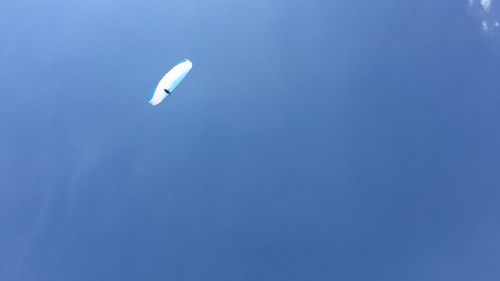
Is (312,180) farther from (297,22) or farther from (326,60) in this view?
(297,22)

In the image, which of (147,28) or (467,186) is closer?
(467,186)

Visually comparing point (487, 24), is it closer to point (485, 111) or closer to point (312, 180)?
point (485, 111)

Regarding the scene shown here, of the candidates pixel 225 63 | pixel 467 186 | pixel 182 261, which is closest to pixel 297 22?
pixel 225 63

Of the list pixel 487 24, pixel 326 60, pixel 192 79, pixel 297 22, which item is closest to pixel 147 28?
pixel 192 79

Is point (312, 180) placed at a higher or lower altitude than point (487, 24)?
lower

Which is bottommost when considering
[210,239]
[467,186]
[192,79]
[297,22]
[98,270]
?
[98,270]

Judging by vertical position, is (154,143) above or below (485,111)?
below
